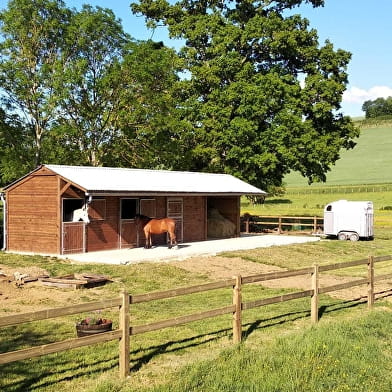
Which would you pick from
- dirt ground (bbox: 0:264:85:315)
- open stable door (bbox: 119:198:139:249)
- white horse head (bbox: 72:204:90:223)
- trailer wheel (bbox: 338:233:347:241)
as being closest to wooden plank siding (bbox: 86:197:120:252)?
open stable door (bbox: 119:198:139:249)

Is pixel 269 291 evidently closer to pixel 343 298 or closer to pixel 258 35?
pixel 343 298

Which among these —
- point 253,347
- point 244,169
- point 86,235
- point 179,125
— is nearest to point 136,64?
point 179,125

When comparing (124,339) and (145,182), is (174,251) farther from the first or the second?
(124,339)

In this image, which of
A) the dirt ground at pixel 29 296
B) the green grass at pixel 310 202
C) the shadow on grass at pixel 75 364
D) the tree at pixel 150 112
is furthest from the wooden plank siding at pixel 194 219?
the green grass at pixel 310 202

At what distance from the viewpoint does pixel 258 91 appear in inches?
1258

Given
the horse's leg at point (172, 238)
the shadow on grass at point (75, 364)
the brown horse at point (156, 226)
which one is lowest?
the shadow on grass at point (75, 364)

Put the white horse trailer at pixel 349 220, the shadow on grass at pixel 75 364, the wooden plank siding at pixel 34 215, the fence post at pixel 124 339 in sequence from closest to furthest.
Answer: the shadow on grass at pixel 75 364 → the fence post at pixel 124 339 → the wooden plank siding at pixel 34 215 → the white horse trailer at pixel 349 220

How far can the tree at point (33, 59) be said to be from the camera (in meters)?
29.8

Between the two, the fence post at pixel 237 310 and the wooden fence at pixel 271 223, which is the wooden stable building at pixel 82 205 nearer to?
the wooden fence at pixel 271 223

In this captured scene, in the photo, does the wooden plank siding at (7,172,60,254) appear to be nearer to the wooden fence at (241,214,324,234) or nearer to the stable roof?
the stable roof

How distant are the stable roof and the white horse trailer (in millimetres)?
4099

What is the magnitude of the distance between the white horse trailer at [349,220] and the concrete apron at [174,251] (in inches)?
83.2

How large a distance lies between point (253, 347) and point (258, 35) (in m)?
27.7

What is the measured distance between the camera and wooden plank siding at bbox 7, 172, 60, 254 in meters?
20.9
